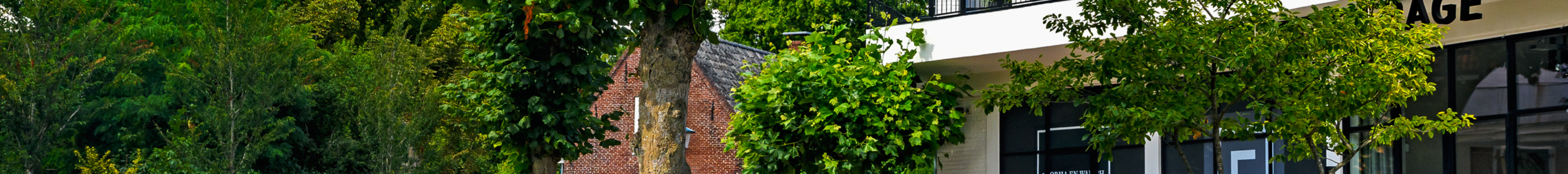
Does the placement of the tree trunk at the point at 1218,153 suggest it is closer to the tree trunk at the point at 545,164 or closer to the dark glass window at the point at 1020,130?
the dark glass window at the point at 1020,130

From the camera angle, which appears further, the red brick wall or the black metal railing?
the red brick wall

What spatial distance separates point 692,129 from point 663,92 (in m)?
20.3

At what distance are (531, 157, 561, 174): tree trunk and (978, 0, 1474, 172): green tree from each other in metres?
8.21

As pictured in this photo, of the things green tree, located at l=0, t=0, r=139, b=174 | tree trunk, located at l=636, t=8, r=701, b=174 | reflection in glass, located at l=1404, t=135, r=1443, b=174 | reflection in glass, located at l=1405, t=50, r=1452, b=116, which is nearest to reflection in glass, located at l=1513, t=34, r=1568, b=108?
reflection in glass, located at l=1405, t=50, r=1452, b=116

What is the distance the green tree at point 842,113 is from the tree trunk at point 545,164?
2.78 m

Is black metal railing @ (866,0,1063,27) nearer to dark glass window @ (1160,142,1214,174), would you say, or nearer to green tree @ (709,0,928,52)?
dark glass window @ (1160,142,1214,174)

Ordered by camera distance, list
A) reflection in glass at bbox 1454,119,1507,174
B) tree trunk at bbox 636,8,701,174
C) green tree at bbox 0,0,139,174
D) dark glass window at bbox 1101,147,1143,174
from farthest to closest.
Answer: green tree at bbox 0,0,139,174, dark glass window at bbox 1101,147,1143,174, reflection in glass at bbox 1454,119,1507,174, tree trunk at bbox 636,8,701,174

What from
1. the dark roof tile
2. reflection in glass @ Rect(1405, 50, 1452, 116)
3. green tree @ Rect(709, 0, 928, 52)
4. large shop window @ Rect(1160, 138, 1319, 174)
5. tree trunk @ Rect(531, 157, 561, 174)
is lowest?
tree trunk @ Rect(531, 157, 561, 174)

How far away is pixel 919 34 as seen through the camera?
16.7 m

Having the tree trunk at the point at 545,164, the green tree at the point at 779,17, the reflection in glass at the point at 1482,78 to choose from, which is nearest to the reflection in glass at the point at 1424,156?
the reflection in glass at the point at 1482,78

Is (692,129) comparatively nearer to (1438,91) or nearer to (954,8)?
(954,8)

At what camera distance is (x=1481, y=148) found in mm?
14148

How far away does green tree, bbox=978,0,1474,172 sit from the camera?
1116 centimetres

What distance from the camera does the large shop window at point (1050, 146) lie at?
18.3m
